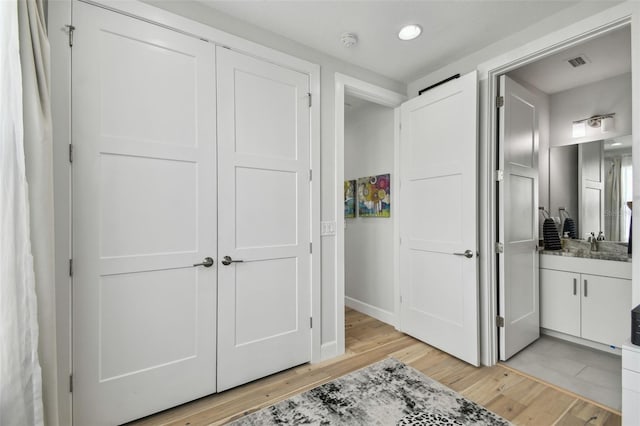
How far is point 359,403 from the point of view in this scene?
1.96 m

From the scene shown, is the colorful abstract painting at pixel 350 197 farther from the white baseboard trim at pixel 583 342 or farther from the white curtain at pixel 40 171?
the white curtain at pixel 40 171

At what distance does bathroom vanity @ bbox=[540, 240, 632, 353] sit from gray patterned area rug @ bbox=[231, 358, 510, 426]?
1.66 m

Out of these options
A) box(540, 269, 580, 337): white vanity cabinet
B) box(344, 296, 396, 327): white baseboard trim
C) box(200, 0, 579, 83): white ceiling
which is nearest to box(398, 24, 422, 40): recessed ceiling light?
box(200, 0, 579, 83): white ceiling

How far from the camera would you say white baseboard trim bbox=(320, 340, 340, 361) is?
255cm

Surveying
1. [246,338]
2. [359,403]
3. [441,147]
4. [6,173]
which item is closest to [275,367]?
[246,338]

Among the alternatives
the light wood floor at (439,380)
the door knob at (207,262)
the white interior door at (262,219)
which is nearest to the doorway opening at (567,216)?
the light wood floor at (439,380)

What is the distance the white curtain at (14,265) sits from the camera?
47.0 inches

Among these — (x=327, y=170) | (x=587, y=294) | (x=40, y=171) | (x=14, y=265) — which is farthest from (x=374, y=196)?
(x=14, y=265)

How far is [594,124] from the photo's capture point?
10.0ft

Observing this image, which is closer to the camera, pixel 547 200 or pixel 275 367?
pixel 275 367

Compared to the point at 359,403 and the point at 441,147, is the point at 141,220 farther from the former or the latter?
the point at 441,147

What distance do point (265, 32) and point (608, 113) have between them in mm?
3444

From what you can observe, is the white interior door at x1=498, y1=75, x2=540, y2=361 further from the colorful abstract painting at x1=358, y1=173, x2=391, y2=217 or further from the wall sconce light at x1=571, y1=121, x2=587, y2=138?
the colorful abstract painting at x1=358, y1=173, x2=391, y2=217

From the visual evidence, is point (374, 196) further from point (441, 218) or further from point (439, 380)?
point (439, 380)
